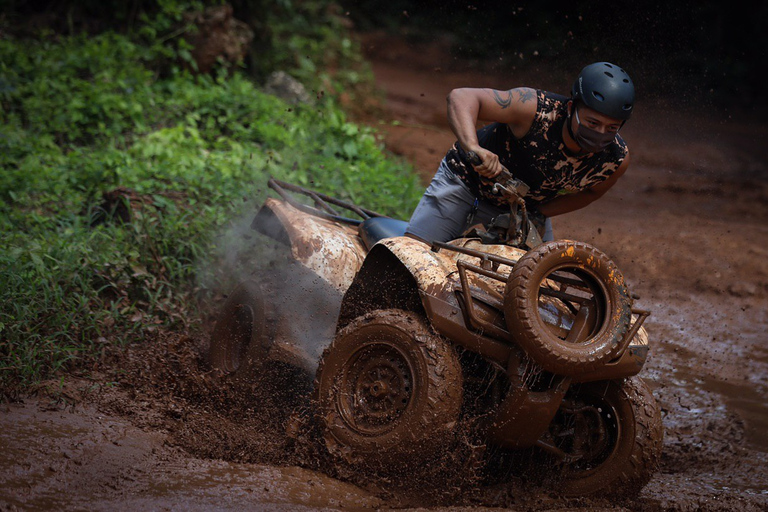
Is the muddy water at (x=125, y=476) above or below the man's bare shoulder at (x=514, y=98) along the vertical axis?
below

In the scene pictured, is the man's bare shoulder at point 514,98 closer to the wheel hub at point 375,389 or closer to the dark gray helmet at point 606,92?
the dark gray helmet at point 606,92

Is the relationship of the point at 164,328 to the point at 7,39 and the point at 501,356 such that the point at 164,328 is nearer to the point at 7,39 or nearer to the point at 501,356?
the point at 501,356

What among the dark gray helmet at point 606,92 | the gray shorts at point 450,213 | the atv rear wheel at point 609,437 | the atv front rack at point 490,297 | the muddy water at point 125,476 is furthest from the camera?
the gray shorts at point 450,213

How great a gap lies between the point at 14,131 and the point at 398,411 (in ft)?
18.1

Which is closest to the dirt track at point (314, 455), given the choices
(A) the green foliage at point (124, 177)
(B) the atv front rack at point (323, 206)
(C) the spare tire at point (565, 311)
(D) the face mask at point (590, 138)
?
(A) the green foliage at point (124, 177)

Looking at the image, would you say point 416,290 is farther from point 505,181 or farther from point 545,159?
point 545,159

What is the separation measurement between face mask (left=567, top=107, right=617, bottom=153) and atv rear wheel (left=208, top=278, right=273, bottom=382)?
1.93 metres

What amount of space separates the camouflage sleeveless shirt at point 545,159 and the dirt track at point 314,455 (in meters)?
1.57

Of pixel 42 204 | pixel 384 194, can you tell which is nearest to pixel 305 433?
pixel 42 204

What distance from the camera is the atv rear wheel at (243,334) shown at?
4.20 metres

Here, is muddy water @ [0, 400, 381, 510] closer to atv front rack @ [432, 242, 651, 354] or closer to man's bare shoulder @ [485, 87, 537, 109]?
atv front rack @ [432, 242, 651, 354]

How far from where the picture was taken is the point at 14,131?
7051 mm

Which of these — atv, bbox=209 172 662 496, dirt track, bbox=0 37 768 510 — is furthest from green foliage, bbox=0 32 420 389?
atv, bbox=209 172 662 496

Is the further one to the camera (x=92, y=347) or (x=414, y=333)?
(x=92, y=347)
